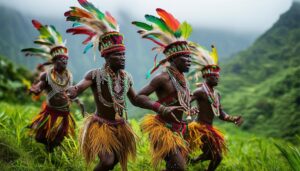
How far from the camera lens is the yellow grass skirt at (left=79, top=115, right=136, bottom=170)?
3.90 m

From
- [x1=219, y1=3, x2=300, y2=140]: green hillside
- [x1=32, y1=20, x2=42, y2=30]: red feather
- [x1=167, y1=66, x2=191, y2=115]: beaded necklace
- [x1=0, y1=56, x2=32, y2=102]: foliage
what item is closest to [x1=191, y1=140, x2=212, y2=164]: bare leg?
[x1=167, y1=66, x2=191, y2=115]: beaded necklace

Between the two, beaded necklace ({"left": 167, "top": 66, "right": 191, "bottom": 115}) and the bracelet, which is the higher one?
beaded necklace ({"left": 167, "top": 66, "right": 191, "bottom": 115})

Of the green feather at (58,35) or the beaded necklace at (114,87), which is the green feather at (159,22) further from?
the green feather at (58,35)

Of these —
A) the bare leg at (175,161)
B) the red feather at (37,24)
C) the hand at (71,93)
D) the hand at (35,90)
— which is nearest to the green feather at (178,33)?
the bare leg at (175,161)

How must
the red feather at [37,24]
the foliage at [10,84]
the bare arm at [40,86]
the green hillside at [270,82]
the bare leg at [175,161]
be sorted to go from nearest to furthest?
1. the bare leg at [175,161]
2. the bare arm at [40,86]
3. the red feather at [37,24]
4. the foliage at [10,84]
5. the green hillside at [270,82]

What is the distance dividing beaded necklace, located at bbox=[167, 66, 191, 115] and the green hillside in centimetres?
2344

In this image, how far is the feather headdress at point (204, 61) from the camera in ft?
18.4

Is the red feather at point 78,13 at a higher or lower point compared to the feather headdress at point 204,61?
higher

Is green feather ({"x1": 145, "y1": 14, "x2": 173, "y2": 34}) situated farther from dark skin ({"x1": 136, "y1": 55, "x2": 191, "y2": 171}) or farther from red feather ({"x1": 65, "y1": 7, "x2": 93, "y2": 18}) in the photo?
red feather ({"x1": 65, "y1": 7, "x2": 93, "y2": 18})

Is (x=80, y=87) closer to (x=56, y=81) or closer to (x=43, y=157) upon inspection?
(x=56, y=81)

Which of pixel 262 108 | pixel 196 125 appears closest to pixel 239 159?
pixel 196 125

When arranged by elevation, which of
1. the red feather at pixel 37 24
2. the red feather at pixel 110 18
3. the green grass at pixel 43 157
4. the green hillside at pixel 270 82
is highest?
the green hillside at pixel 270 82

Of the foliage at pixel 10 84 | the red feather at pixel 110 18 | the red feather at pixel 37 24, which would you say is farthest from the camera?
the foliage at pixel 10 84

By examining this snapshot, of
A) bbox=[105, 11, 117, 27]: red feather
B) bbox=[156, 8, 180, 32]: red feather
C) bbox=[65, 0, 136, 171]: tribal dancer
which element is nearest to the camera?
bbox=[65, 0, 136, 171]: tribal dancer
